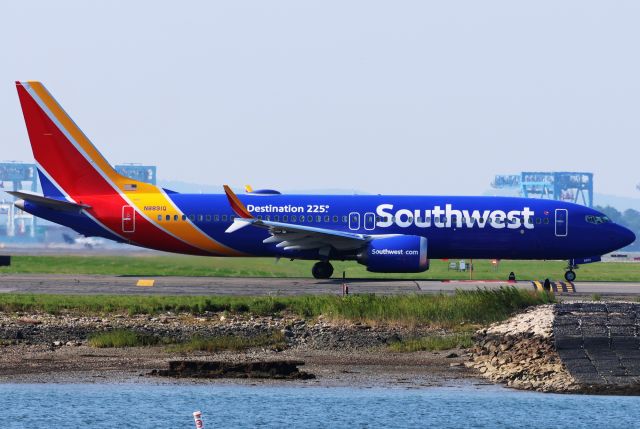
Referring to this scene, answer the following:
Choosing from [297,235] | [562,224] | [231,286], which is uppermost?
[562,224]

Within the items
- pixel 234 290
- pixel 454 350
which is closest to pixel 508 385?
pixel 454 350

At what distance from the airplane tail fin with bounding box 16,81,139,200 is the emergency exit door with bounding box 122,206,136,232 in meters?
1.20

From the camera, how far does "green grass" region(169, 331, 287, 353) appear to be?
104 feet

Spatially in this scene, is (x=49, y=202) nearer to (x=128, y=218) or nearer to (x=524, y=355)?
(x=128, y=218)

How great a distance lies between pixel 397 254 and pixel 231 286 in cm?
769

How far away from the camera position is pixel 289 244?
52906 mm

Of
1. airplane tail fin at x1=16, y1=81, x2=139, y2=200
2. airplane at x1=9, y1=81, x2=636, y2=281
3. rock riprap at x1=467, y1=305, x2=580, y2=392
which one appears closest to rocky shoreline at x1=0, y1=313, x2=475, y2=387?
rock riprap at x1=467, y1=305, x2=580, y2=392

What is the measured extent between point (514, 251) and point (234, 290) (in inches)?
575

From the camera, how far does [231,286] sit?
1925 inches

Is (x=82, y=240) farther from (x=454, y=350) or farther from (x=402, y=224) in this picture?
(x=454, y=350)

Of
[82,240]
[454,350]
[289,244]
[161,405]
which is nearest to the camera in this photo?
[161,405]

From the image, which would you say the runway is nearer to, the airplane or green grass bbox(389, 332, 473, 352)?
the airplane

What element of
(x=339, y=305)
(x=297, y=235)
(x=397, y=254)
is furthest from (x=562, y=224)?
(x=339, y=305)

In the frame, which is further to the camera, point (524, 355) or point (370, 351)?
point (370, 351)
